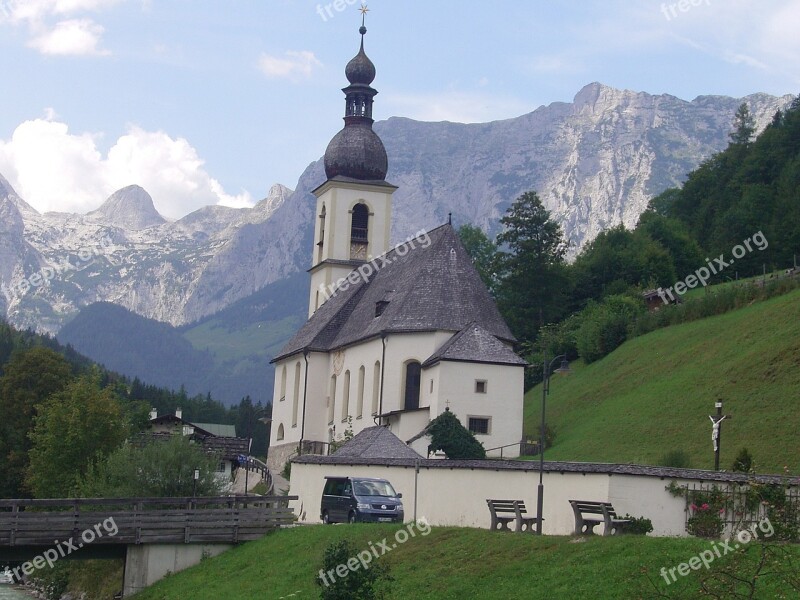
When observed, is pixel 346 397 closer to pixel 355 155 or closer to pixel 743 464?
pixel 355 155

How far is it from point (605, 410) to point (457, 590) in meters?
35.3

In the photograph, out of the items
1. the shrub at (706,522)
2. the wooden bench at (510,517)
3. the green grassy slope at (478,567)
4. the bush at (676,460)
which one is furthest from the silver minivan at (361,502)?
the bush at (676,460)

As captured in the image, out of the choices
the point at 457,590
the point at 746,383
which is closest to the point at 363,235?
the point at 746,383

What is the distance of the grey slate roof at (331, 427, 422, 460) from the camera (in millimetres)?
46188

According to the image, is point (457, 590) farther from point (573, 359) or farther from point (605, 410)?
point (573, 359)

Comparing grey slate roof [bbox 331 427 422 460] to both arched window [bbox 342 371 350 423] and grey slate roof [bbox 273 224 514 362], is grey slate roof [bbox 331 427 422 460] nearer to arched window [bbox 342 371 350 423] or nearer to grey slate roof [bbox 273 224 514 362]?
grey slate roof [bbox 273 224 514 362]

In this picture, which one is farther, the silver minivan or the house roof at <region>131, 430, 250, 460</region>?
the house roof at <region>131, 430, 250, 460</region>

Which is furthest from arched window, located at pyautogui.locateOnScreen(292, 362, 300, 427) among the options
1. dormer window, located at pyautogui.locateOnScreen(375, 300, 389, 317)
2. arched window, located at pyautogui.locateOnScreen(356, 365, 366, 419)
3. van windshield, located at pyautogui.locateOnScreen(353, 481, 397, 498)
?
van windshield, located at pyautogui.locateOnScreen(353, 481, 397, 498)

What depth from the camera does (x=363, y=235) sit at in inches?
3068

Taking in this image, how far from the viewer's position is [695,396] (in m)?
54.0

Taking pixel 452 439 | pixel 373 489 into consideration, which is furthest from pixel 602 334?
pixel 373 489

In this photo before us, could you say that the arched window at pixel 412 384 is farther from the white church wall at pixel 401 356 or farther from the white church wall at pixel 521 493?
the white church wall at pixel 521 493

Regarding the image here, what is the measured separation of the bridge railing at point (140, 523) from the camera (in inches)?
1378

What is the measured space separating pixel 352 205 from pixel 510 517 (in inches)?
1959
